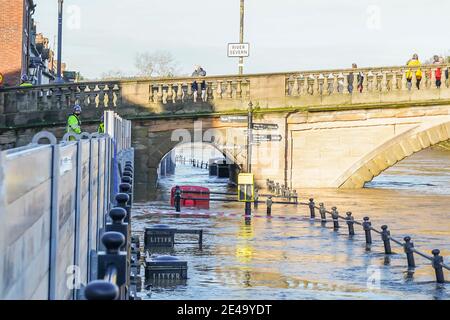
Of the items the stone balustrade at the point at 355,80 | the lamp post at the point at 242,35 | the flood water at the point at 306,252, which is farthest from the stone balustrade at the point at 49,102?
the stone balustrade at the point at 355,80

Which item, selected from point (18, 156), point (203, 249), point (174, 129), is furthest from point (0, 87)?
point (18, 156)

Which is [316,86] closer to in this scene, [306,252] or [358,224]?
[358,224]

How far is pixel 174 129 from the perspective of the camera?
41812 millimetres

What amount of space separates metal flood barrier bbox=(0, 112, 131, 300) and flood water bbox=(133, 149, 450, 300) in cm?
826

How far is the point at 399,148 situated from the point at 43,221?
36.7m

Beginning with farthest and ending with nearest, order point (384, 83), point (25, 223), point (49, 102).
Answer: point (384, 83) < point (49, 102) < point (25, 223)

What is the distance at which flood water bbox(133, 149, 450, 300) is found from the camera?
57.6 ft

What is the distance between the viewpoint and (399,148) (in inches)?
1635

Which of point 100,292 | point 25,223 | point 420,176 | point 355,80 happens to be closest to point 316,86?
point 355,80

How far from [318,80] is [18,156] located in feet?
123

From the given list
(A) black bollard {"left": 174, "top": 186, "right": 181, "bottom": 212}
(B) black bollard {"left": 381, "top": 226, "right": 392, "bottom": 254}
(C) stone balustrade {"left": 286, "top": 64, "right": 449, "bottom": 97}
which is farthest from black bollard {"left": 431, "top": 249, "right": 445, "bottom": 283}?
(C) stone balustrade {"left": 286, "top": 64, "right": 449, "bottom": 97}

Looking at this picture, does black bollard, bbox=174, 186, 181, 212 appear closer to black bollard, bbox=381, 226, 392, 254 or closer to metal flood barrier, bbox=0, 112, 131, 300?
black bollard, bbox=381, 226, 392, 254

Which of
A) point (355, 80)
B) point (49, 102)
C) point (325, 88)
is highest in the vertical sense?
point (355, 80)

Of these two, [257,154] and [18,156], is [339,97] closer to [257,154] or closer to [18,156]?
[257,154]
